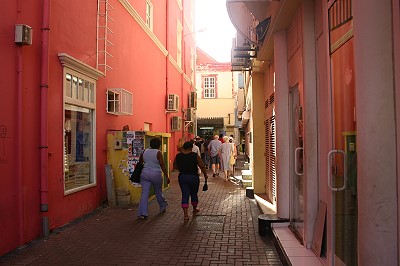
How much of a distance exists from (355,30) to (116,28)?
8.56 meters

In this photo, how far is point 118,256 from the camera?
19.3ft

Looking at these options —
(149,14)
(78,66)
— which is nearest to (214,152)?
(149,14)

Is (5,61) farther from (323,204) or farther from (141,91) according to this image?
(141,91)

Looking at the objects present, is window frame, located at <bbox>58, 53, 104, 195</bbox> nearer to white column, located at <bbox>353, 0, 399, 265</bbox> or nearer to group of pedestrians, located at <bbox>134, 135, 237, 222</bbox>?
group of pedestrians, located at <bbox>134, 135, 237, 222</bbox>

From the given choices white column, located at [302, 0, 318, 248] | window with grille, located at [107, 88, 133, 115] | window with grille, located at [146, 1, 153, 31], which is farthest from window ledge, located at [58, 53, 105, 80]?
window with grille, located at [146, 1, 153, 31]

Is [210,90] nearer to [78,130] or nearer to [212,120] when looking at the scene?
[212,120]

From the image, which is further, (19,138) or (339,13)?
(19,138)

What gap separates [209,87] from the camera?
35125 millimetres

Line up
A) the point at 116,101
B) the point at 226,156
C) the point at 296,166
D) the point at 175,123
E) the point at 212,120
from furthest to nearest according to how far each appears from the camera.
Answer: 1. the point at 212,120
2. the point at 175,123
3. the point at 226,156
4. the point at 116,101
5. the point at 296,166

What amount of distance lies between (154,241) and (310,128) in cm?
306

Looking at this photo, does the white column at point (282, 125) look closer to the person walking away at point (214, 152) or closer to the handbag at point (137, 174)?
the handbag at point (137, 174)

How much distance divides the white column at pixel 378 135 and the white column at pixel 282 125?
409 cm

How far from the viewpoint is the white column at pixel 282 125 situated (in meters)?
7.10

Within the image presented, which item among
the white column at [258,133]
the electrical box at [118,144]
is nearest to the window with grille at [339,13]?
the electrical box at [118,144]
